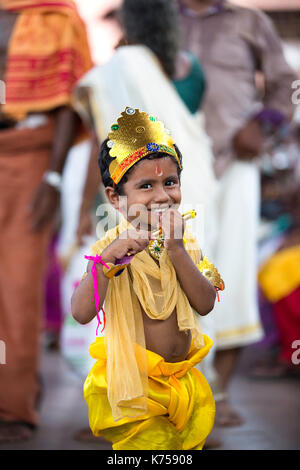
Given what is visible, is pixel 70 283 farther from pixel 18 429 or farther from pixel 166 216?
pixel 166 216

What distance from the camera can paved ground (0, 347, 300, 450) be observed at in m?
2.21

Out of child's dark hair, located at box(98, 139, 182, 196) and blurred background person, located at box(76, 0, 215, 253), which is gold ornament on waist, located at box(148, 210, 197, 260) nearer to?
child's dark hair, located at box(98, 139, 182, 196)

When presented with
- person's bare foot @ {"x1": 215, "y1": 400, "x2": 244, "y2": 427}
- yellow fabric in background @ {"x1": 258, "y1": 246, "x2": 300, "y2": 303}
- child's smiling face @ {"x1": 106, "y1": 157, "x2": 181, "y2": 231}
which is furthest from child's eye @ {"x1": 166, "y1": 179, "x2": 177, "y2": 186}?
yellow fabric in background @ {"x1": 258, "y1": 246, "x2": 300, "y2": 303}

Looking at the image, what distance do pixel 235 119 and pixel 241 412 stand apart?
1.30 metres

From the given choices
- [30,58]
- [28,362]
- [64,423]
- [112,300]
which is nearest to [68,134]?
[30,58]

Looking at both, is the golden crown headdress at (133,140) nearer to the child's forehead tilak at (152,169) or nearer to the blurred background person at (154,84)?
the child's forehead tilak at (152,169)

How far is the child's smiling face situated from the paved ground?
27.2 inches

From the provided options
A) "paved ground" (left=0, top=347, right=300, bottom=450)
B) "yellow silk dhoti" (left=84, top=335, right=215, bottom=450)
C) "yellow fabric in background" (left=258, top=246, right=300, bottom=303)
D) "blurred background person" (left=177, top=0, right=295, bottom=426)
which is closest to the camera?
"yellow silk dhoti" (left=84, top=335, right=215, bottom=450)

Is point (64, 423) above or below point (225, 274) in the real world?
below

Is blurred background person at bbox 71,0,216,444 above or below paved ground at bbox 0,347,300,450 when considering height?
above

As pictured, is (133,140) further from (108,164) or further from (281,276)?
(281,276)

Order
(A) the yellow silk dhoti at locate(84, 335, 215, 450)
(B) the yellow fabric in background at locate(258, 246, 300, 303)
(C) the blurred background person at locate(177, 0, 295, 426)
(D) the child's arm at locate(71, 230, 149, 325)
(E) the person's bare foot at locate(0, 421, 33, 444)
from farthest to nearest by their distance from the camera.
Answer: (B) the yellow fabric in background at locate(258, 246, 300, 303)
(C) the blurred background person at locate(177, 0, 295, 426)
(E) the person's bare foot at locate(0, 421, 33, 444)
(A) the yellow silk dhoti at locate(84, 335, 215, 450)
(D) the child's arm at locate(71, 230, 149, 325)
